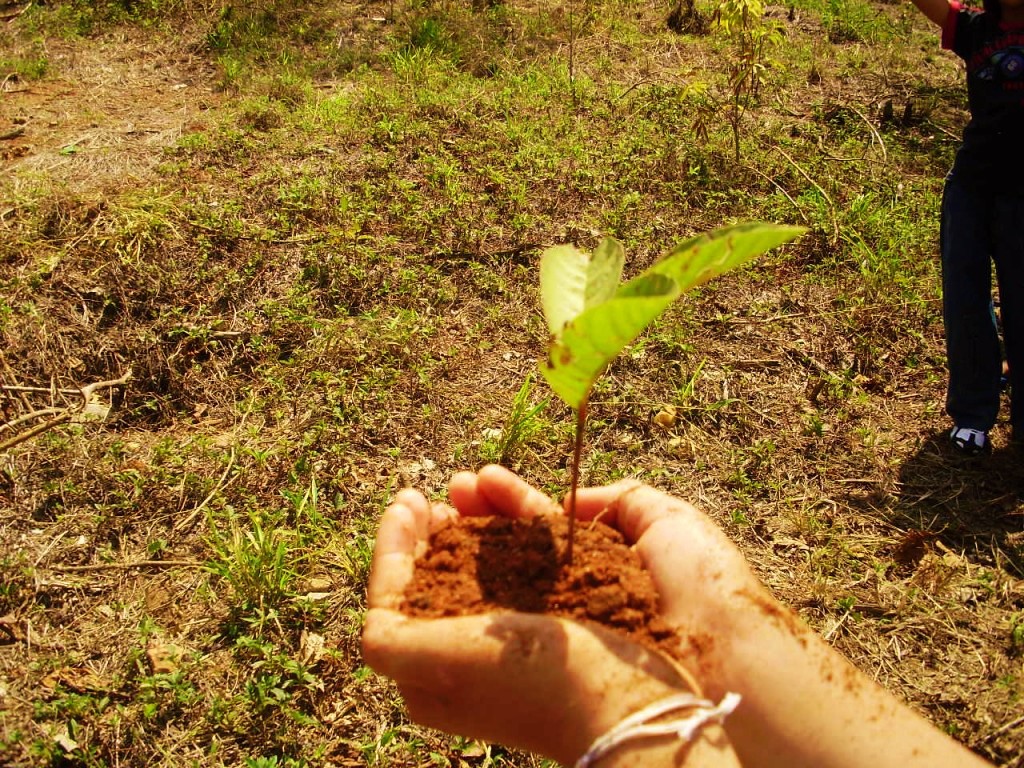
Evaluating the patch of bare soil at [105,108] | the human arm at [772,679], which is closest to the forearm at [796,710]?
the human arm at [772,679]

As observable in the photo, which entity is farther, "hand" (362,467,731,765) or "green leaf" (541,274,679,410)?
"hand" (362,467,731,765)

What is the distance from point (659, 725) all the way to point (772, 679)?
0.30 m

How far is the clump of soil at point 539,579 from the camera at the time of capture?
130cm

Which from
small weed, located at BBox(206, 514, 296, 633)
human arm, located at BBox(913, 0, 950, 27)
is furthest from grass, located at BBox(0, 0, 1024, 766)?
human arm, located at BBox(913, 0, 950, 27)

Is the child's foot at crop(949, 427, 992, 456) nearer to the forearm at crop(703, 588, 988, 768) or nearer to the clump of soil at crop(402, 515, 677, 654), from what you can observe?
the forearm at crop(703, 588, 988, 768)

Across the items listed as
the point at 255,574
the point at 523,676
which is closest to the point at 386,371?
the point at 255,574

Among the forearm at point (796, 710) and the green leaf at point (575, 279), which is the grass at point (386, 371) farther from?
the green leaf at point (575, 279)

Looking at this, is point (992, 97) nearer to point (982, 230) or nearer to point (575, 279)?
point (982, 230)

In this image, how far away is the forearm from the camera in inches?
54.2

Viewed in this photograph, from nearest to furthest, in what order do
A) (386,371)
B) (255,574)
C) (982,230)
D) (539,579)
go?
(539,579)
(255,574)
(982,230)
(386,371)

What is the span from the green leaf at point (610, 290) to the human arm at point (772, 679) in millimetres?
470

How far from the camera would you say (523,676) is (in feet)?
4.07

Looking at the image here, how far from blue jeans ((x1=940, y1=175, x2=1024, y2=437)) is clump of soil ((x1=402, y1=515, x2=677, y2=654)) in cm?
207

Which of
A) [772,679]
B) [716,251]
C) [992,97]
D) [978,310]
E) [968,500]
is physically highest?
[716,251]
